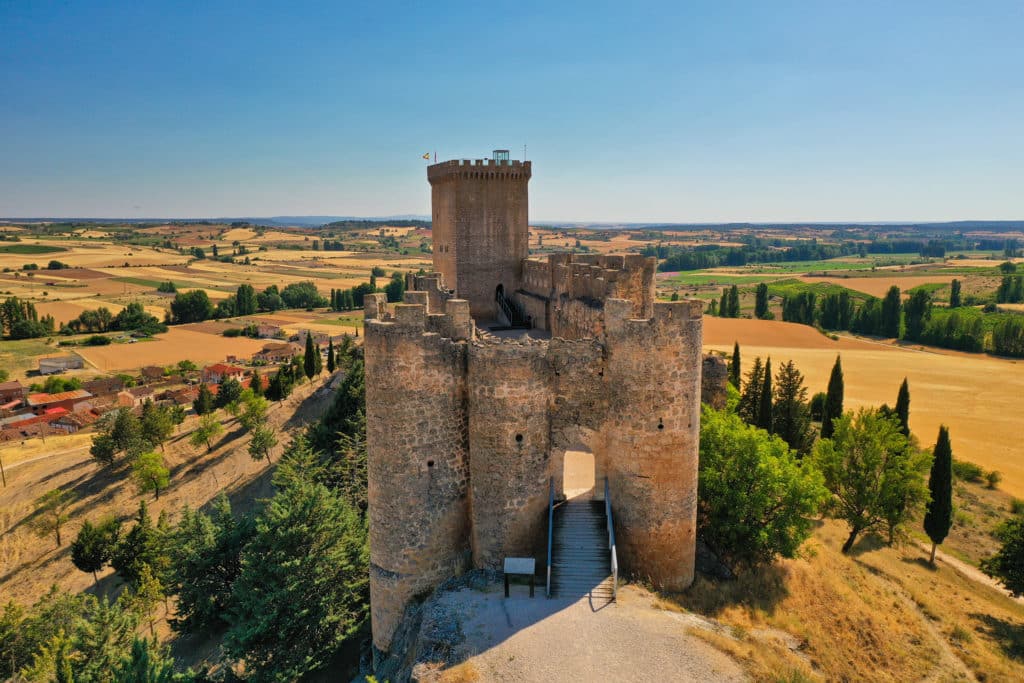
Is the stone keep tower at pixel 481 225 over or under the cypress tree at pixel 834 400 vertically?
over

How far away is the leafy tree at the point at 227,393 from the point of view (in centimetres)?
6425

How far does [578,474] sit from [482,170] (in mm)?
14804

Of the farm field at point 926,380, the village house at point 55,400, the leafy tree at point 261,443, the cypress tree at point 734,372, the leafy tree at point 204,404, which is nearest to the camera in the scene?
the leafy tree at point 261,443

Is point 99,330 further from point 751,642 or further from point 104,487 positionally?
point 751,642

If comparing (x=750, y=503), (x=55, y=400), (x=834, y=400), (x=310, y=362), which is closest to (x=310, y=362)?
(x=310, y=362)

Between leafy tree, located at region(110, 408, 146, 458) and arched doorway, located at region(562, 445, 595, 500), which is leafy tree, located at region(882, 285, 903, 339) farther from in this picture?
leafy tree, located at region(110, 408, 146, 458)

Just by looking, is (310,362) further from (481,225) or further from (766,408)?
(766,408)

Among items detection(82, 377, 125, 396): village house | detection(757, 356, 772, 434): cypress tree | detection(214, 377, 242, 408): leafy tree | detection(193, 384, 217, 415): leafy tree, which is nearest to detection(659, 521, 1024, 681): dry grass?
detection(757, 356, 772, 434): cypress tree

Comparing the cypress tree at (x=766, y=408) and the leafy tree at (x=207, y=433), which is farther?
the leafy tree at (x=207, y=433)

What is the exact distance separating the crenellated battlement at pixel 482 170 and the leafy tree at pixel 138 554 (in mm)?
25247

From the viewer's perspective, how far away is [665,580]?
59.2 ft

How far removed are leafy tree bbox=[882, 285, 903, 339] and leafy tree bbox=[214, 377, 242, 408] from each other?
9744cm

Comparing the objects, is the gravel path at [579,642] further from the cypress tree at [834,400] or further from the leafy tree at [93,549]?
the cypress tree at [834,400]

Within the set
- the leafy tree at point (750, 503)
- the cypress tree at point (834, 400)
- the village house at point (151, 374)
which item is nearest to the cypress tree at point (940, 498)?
the leafy tree at point (750, 503)
